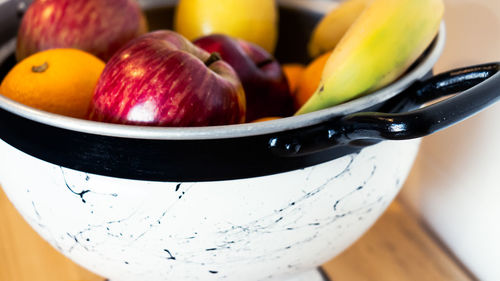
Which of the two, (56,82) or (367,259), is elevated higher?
(56,82)

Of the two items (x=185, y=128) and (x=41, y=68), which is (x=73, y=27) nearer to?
(x=41, y=68)

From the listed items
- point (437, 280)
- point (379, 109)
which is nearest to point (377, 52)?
point (379, 109)

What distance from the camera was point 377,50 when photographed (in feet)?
1.08

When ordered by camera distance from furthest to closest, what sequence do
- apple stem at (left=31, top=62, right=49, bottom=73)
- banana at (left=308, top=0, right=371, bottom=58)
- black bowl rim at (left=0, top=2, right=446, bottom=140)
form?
banana at (left=308, top=0, right=371, bottom=58) → apple stem at (left=31, top=62, right=49, bottom=73) → black bowl rim at (left=0, top=2, right=446, bottom=140)

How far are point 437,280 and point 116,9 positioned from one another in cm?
36

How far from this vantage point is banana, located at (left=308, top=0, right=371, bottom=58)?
48cm

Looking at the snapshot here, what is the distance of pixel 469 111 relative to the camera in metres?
0.29

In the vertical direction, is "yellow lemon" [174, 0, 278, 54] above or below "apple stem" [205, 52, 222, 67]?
below

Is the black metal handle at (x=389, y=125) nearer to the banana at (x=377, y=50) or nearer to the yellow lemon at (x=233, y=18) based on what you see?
the banana at (x=377, y=50)

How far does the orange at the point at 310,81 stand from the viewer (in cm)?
42

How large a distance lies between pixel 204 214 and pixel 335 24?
254mm

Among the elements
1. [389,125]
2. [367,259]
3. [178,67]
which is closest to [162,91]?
[178,67]

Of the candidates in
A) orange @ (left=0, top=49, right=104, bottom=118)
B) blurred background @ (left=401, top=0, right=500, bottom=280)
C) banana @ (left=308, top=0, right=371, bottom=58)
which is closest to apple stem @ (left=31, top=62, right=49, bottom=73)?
orange @ (left=0, top=49, right=104, bottom=118)

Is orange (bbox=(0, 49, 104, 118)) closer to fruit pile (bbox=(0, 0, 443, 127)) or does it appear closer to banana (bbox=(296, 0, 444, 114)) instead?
fruit pile (bbox=(0, 0, 443, 127))
